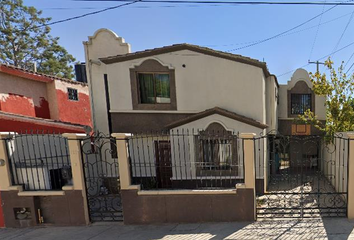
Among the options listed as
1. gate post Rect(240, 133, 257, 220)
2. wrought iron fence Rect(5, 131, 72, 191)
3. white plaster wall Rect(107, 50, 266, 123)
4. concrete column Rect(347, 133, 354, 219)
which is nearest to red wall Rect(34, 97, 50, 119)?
white plaster wall Rect(107, 50, 266, 123)

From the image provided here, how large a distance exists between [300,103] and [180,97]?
809cm

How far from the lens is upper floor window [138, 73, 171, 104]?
7.93 meters

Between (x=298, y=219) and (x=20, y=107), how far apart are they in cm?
1180

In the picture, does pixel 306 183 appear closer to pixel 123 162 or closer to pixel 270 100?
pixel 270 100

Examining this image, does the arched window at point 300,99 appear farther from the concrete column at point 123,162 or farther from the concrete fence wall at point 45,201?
the concrete fence wall at point 45,201

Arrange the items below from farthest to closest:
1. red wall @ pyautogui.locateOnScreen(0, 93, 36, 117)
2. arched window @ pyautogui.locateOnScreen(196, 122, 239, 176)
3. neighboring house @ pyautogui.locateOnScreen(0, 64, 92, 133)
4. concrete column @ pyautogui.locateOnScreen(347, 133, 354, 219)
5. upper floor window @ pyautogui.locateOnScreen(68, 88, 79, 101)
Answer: upper floor window @ pyautogui.locateOnScreen(68, 88, 79, 101) → red wall @ pyautogui.locateOnScreen(0, 93, 36, 117) → arched window @ pyautogui.locateOnScreen(196, 122, 239, 176) → neighboring house @ pyautogui.locateOnScreen(0, 64, 92, 133) → concrete column @ pyautogui.locateOnScreen(347, 133, 354, 219)

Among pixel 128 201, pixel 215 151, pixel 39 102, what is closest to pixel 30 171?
pixel 128 201

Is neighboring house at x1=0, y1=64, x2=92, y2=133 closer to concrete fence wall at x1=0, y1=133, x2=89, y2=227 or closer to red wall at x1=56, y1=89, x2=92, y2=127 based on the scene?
red wall at x1=56, y1=89, x2=92, y2=127

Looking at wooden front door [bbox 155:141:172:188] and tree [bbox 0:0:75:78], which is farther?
tree [bbox 0:0:75:78]

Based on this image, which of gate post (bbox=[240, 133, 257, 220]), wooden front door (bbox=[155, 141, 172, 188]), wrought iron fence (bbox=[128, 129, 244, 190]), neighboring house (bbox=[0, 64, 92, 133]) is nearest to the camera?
gate post (bbox=[240, 133, 257, 220])

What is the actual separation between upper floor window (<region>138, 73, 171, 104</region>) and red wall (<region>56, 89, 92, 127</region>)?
19.3 feet

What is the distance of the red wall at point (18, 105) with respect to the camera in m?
8.30

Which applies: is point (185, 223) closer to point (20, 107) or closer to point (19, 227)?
point (19, 227)

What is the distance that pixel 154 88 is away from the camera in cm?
800
